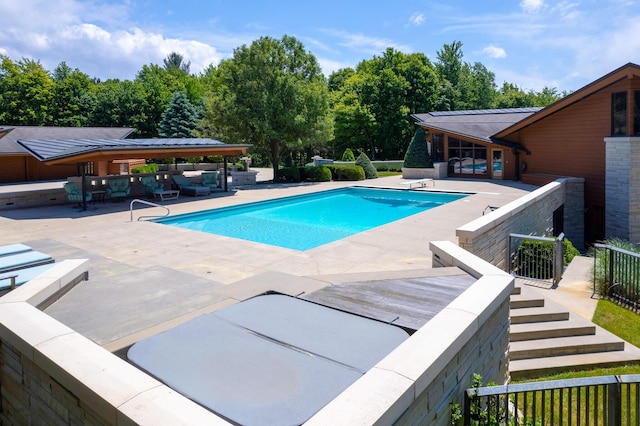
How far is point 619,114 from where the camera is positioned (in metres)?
17.5

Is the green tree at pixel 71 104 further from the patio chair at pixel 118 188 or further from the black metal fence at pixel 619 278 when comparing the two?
the black metal fence at pixel 619 278

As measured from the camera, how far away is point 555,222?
17.8 meters

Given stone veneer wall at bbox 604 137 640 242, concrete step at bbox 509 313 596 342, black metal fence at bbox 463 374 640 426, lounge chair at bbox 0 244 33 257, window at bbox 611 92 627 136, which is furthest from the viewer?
window at bbox 611 92 627 136

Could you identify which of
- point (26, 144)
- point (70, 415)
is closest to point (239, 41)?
point (26, 144)

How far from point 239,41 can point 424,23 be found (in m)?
28.0

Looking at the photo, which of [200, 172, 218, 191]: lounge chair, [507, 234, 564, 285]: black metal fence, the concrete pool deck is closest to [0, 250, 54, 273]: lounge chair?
the concrete pool deck

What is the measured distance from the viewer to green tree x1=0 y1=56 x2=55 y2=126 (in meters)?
40.7

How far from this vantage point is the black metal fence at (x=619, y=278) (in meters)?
9.50

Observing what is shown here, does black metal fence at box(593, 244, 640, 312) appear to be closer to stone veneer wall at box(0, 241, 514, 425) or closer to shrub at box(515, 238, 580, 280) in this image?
shrub at box(515, 238, 580, 280)

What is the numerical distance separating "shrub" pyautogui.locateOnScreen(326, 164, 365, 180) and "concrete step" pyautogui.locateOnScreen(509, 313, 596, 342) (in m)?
21.8

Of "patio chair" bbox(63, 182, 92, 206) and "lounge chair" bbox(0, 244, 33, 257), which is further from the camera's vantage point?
"patio chair" bbox(63, 182, 92, 206)

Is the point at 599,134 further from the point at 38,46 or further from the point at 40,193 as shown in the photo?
the point at 38,46

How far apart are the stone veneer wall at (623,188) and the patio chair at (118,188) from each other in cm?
1920

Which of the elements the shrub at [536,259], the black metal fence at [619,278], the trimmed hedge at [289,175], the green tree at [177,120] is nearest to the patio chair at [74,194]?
the trimmed hedge at [289,175]
